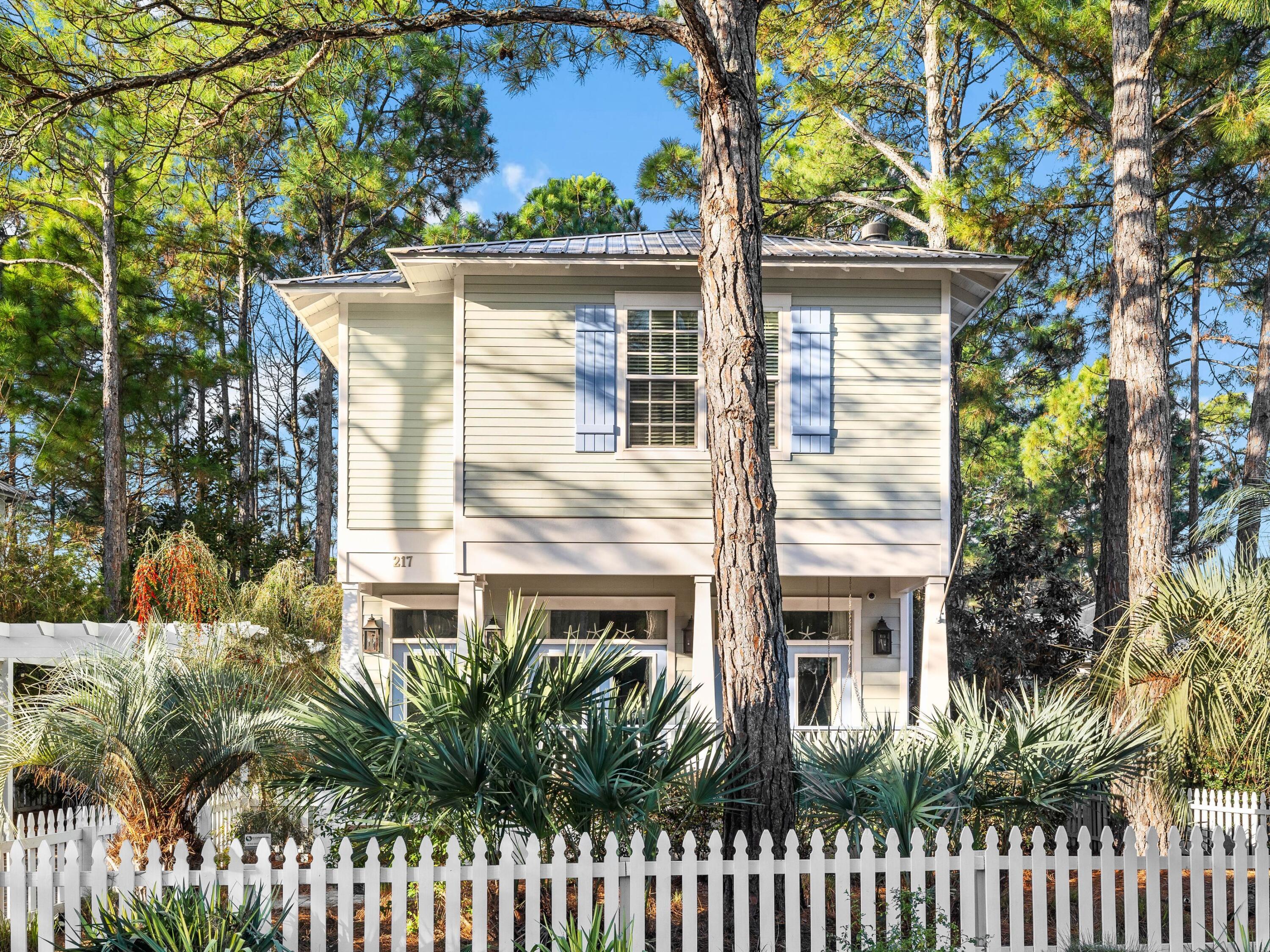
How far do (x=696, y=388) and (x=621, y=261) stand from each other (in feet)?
5.12

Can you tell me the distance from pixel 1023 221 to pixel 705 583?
24.3 ft

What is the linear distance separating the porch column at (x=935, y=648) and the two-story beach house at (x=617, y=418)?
0.08 feet

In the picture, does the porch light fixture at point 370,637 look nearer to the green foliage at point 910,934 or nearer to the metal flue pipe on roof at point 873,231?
the green foliage at point 910,934

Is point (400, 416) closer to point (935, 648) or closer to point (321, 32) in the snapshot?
point (321, 32)

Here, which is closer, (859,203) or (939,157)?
(939,157)

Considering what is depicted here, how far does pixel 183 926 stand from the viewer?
4.50m

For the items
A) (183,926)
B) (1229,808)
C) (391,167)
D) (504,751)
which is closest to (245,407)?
(391,167)

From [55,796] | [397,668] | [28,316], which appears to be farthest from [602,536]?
[28,316]

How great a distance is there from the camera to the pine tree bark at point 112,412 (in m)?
17.3

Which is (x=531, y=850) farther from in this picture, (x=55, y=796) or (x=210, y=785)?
(x=55, y=796)

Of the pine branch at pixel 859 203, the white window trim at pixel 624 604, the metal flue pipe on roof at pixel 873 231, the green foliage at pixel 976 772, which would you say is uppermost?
the pine branch at pixel 859 203

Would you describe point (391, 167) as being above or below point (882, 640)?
above

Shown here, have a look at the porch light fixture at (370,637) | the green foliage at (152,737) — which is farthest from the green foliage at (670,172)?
the green foliage at (152,737)

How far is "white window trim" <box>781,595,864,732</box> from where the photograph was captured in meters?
12.6
